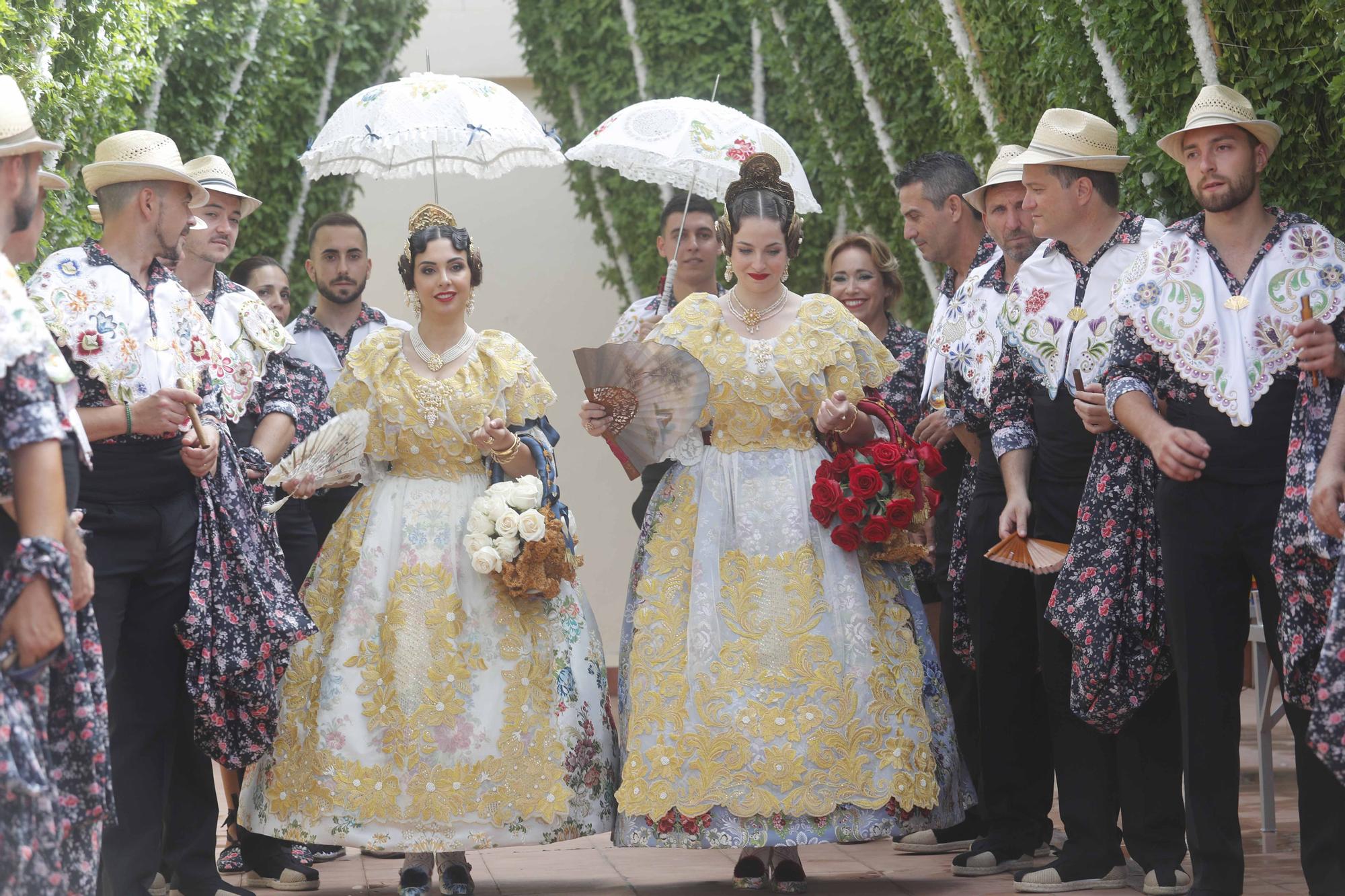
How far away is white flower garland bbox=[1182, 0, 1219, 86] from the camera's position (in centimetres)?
491

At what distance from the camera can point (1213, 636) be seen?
176 inches

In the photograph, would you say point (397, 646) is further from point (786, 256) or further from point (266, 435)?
point (786, 256)

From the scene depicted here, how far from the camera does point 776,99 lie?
9.80 m

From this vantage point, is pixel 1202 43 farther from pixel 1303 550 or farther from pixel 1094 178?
pixel 1303 550

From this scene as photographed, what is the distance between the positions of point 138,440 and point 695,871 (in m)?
2.48

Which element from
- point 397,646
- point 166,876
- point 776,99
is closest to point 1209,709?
point 397,646

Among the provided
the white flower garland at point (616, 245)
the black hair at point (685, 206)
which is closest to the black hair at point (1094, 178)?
the black hair at point (685, 206)

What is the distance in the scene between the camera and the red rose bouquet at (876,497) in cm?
503

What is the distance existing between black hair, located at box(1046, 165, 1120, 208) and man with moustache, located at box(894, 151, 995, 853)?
2.64 feet

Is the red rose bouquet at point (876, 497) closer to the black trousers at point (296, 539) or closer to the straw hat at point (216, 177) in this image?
the black trousers at point (296, 539)

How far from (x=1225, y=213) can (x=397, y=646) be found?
2.79m

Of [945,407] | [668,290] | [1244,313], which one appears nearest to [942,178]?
[945,407]

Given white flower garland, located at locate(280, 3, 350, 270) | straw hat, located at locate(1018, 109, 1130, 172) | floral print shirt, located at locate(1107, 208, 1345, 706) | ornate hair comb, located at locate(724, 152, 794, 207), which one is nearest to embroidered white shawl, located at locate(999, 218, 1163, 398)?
straw hat, located at locate(1018, 109, 1130, 172)

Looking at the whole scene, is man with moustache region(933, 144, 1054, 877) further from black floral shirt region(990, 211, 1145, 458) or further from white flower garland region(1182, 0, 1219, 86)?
white flower garland region(1182, 0, 1219, 86)
